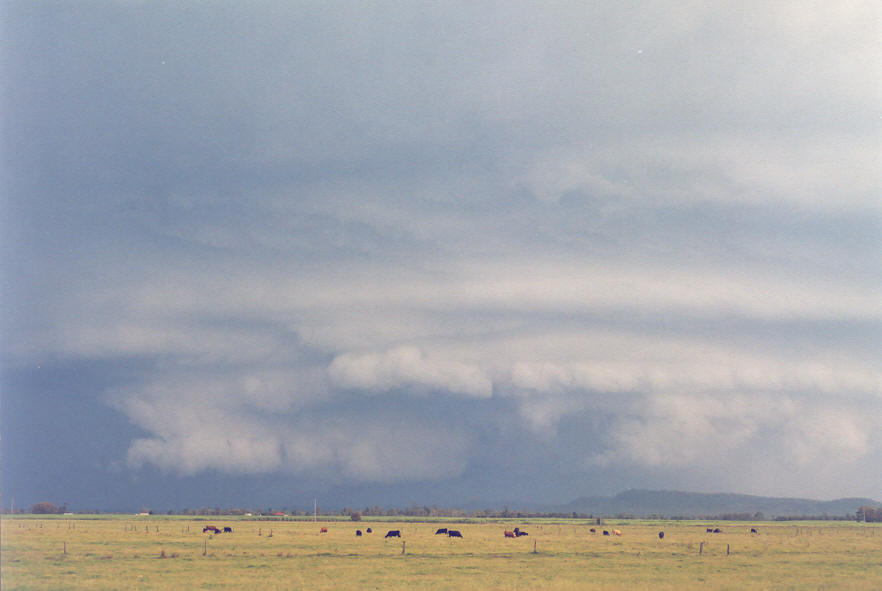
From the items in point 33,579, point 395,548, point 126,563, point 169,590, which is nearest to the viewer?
point 169,590

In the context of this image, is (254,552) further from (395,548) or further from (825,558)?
(825,558)

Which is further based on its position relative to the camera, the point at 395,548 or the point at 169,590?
the point at 395,548

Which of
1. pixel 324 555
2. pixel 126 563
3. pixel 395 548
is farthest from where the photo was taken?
pixel 395 548

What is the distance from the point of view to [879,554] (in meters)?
73.2

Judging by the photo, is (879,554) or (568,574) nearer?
(568,574)

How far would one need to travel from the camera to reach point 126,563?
179 ft

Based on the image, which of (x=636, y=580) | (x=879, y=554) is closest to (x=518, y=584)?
(x=636, y=580)

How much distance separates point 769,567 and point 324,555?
33.8 m

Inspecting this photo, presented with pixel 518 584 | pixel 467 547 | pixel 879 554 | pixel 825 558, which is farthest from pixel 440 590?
pixel 879 554

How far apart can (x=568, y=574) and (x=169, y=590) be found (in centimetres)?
2450

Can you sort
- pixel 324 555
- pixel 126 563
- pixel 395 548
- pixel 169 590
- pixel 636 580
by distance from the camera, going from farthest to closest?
pixel 395 548 < pixel 324 555 < pixel 126 563 < pixel 636 580 < pixel 169 590

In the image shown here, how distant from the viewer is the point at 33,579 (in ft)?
148

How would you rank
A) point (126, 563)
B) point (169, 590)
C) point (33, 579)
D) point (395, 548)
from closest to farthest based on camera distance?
point (169, 590) → point (33, 579) → point (126, 563) → point (395, 548)

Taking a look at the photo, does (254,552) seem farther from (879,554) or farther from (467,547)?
(879,554)
